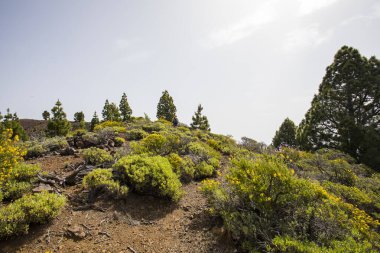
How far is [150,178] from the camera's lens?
260 inches

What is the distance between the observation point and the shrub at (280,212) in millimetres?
4285

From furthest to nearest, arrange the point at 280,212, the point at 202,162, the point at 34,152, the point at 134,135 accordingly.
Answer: the point at 134,135 < the point at 34,152 < the point at 202,162 < the point at 280,212

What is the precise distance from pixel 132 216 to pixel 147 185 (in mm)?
1035

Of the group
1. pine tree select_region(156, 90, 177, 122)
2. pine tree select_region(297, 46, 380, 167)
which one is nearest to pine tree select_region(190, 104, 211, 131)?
pine tree select_region(156, 90, 177, 122)

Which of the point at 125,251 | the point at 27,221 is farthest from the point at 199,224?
the point at 27,221

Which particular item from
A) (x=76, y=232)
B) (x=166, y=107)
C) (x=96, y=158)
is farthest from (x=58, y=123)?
(x=76, y=232)

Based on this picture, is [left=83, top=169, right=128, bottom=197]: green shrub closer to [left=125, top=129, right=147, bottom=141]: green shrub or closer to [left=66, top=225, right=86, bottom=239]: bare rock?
[left=66, top=225, right=86, bottom=239]: bare rock

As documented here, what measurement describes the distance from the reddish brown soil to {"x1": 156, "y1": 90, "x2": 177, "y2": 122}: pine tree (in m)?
29.8

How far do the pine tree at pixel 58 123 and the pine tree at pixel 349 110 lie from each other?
27220mm

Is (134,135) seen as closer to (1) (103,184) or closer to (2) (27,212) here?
(1) (103,184)

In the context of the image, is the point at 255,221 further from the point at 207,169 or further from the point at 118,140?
the point at 118,140

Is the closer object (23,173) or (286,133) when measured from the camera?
(23,173)

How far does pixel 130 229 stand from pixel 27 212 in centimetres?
230

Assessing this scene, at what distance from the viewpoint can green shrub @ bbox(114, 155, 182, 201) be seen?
256 inches
